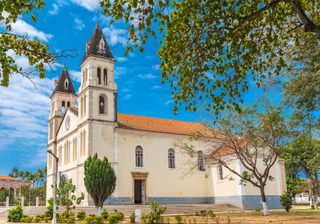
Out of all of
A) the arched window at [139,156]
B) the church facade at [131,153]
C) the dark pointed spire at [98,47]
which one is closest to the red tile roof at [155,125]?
the church facade at [131,153]

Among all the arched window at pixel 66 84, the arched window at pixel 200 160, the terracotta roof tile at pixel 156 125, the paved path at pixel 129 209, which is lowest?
the paved path at pixel 129 209

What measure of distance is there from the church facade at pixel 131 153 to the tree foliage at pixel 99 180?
17.1 feet

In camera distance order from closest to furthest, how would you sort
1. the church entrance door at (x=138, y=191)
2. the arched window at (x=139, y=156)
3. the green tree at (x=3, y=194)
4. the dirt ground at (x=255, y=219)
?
the dirt ground at (x=255, y=219) < the church entrance door at (x=138, y=191) < the arched window at (x=139, y=156) < the green tree at (x=3, y=194)

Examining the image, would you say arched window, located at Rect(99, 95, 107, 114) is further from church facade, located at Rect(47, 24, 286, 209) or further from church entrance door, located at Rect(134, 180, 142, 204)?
church entrance door, located at Rect(134, 180, 142, 204)

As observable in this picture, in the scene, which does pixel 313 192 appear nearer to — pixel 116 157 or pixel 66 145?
pixel 116 157

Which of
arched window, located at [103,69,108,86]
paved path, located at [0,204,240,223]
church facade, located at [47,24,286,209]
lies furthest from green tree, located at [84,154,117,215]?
arched window, located at [103,69,108,86]

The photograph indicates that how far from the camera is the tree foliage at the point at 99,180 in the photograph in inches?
1110

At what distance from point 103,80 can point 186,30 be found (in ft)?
92.3

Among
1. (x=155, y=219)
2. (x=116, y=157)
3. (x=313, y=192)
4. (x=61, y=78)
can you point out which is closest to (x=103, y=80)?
(x=116, y=157)

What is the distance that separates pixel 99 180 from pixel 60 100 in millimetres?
19706

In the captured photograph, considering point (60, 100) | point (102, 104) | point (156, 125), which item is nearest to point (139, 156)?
point (156, 125)

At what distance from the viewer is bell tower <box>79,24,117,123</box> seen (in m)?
35.8

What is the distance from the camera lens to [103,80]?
1460 inches

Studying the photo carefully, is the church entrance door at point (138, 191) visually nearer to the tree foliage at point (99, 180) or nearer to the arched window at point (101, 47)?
the tree foliage at point (99, 180)
